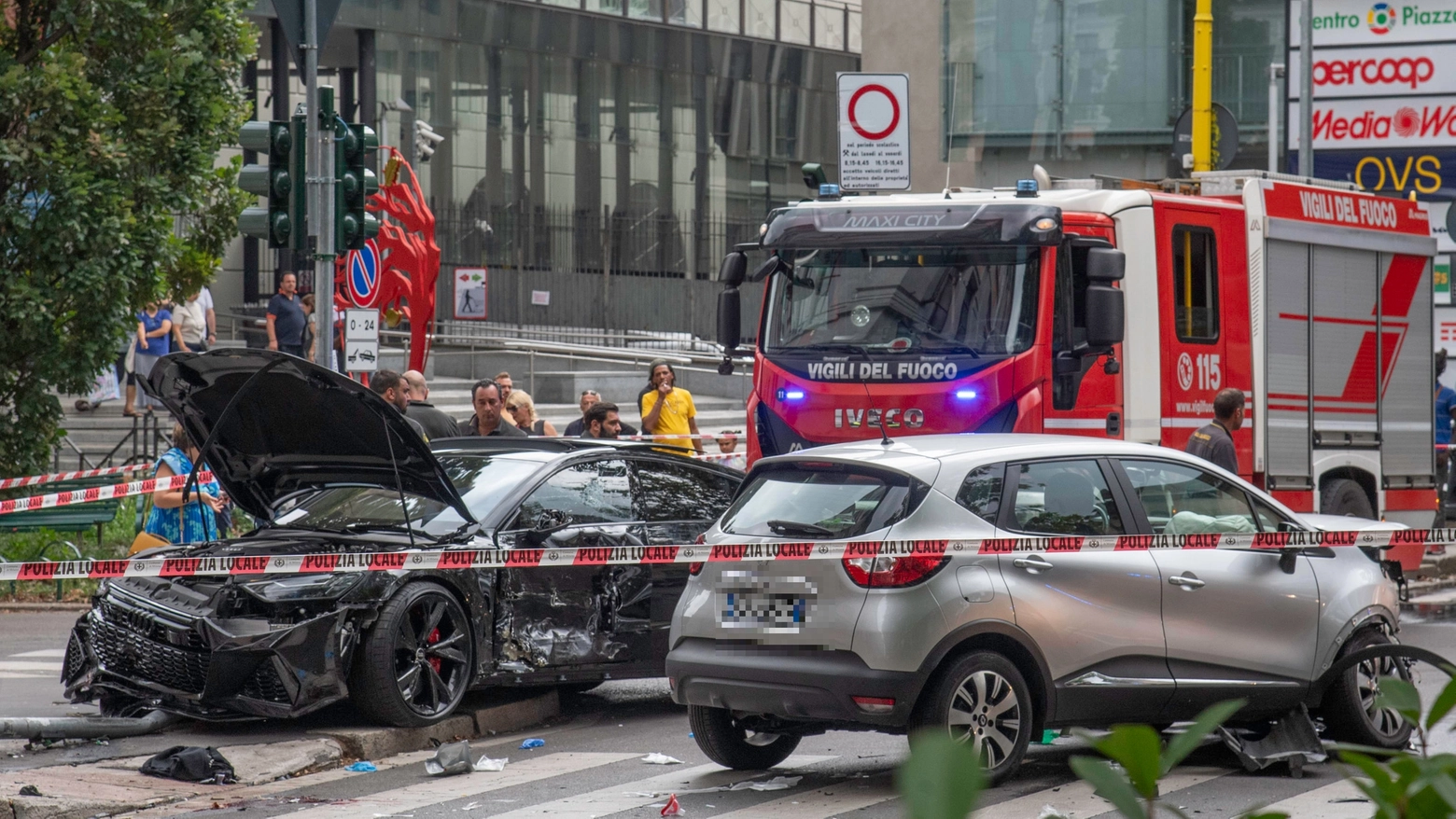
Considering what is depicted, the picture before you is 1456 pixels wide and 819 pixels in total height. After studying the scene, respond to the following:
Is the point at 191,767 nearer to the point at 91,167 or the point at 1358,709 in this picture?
the point at 1358,709

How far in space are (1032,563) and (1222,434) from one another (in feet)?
15.5

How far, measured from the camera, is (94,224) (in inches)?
583

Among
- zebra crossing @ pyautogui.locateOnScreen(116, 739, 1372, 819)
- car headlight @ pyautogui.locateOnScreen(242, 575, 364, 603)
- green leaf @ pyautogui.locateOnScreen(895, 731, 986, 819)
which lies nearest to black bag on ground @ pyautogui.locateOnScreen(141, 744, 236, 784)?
zebra crossing @ pyautogui.locateOnScreen(116, 739, 1372, 819)

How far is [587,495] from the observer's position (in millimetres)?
9570

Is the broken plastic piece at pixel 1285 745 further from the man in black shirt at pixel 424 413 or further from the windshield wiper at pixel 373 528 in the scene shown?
the man in black shirt at pixel 424 413

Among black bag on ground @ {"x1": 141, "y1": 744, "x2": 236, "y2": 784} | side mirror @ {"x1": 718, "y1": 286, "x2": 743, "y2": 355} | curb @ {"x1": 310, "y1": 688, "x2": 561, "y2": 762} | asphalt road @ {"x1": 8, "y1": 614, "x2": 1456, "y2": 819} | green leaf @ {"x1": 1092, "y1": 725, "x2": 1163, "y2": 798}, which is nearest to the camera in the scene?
green leaf @ {"x1": 1092, "y1": 725, "x2": 1163, "y2": 798}

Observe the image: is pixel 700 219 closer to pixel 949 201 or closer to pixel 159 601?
pixel 949 201

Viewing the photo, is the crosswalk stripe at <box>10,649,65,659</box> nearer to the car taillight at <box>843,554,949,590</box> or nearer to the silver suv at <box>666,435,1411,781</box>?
the silver suv at <box>666,435,1411,781</box>

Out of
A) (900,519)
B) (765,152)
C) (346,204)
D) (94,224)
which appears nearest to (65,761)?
(900,519)

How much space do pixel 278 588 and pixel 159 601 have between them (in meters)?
0.62

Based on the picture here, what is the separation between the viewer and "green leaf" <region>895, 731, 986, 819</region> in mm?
1438

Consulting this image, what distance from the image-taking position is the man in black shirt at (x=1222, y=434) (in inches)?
450

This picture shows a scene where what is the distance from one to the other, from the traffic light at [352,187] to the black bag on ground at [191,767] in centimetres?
506

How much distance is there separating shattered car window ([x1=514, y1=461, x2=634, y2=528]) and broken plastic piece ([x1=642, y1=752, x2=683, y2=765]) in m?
1.54
